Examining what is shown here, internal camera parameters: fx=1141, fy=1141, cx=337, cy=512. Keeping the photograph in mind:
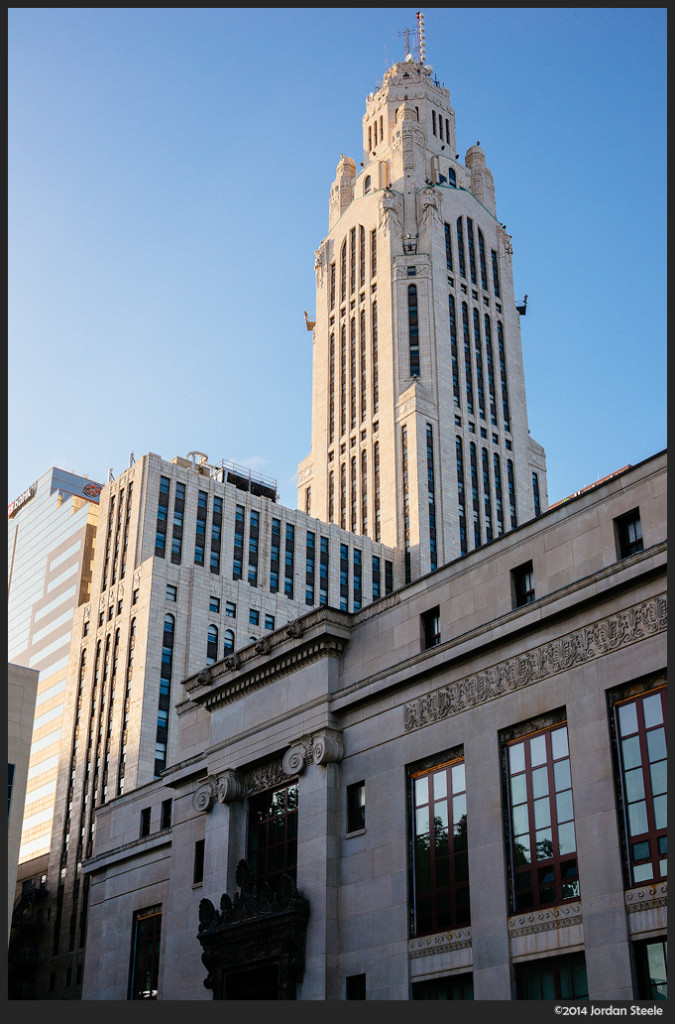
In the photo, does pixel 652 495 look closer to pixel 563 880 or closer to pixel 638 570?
pixel 638 570

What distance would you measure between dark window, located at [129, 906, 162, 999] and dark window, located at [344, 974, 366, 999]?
14.2 m

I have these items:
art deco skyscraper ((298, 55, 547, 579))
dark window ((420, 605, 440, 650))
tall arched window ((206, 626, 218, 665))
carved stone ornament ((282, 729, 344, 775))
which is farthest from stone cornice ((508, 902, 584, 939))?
art deco skyscraper ((298, 55, 547, 579))

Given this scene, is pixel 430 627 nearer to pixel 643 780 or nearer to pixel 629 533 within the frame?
pixel 629 533

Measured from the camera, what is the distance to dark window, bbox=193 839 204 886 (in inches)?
1812

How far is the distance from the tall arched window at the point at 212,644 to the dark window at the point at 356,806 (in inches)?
2311

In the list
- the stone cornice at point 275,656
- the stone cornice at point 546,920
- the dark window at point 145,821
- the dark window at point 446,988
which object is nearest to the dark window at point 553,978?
the stone cornice at point 546,920

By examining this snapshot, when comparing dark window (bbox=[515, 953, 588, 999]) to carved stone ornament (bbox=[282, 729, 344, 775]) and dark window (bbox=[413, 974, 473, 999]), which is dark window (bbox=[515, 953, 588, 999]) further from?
carved stone ornament (bbox=[282, 729, 344, 775])

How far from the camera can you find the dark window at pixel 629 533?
33438 millimetres

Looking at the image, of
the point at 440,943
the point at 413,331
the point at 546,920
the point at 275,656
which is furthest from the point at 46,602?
the point at 546,920

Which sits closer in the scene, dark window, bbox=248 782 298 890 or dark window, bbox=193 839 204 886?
dark window, bbox=248 782 298 890

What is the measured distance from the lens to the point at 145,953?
167 ft

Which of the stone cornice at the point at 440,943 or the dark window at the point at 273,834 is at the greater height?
the dark window at the point at 273,834

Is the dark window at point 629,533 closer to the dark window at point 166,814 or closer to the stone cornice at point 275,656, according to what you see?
the stone cornice at point 275,656

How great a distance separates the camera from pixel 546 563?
35938 mm
